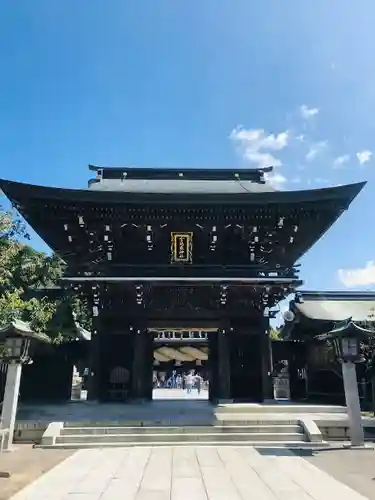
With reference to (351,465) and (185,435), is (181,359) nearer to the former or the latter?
(185,435)

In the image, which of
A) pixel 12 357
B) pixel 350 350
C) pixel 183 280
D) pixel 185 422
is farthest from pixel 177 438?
pixel 350 350

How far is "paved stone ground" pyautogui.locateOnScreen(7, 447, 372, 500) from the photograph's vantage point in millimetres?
6637

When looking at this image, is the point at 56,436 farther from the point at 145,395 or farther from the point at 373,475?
the point at 373,475

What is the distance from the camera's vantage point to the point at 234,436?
1220 cm

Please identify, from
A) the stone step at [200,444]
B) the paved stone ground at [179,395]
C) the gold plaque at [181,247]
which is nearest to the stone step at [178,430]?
the stone step at [200,444]

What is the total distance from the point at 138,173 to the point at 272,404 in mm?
13751

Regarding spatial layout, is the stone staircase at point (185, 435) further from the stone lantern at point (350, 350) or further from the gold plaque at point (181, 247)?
the gold plaque at point (181, 247)

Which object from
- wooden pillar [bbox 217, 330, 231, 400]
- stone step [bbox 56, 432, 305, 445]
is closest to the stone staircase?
stone step [bbox 56, 432, 305, 445]

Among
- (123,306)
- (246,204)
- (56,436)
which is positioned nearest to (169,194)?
(246,204)

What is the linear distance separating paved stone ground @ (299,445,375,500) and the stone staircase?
124cm

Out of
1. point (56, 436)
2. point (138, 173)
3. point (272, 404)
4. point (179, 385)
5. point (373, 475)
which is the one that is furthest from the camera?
point (179, 385)

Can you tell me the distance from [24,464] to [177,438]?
4.45 m

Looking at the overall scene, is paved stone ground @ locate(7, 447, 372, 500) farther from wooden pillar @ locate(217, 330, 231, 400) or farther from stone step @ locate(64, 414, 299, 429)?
wooden pillar @ locate(217, 330, 231, 400)

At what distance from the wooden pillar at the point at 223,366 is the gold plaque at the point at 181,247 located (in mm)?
3250
